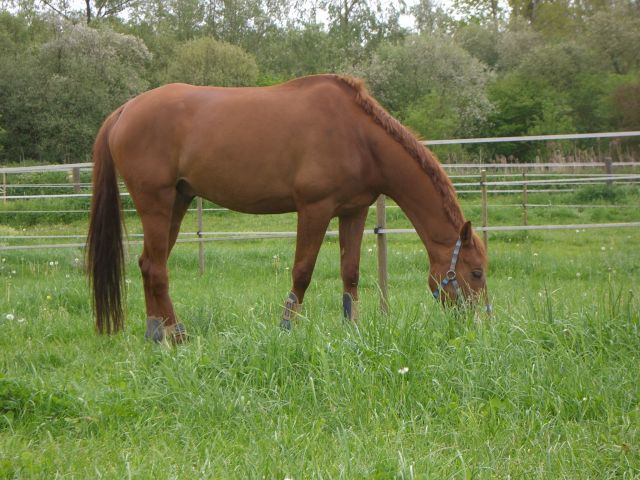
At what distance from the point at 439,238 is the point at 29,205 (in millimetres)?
12752

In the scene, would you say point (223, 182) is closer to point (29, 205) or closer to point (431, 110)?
point (29, 205)

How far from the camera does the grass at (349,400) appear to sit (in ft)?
8.96

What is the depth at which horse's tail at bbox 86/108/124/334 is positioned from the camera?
5.21m

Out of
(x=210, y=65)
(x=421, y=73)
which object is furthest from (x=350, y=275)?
(x=210, y=65)

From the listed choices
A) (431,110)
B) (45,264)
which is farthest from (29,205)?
(431,110)

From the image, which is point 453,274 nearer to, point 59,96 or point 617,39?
point 59,96

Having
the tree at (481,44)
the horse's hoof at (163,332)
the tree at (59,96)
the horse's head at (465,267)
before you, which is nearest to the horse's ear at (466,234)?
the horse's head at (465,267)

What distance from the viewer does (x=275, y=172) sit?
5355 mm

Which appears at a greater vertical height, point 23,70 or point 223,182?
point 23,70

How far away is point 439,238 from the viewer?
5270 mm

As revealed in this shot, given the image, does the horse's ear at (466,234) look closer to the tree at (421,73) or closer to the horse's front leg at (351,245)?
the horse's front leg at (351,245)

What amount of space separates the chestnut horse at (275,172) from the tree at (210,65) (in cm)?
2883

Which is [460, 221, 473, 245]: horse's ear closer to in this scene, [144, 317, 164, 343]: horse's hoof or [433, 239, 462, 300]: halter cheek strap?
[433, 239, 462, 300]: halter cheek strap

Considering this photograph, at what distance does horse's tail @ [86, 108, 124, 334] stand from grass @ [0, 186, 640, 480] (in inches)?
12.3
